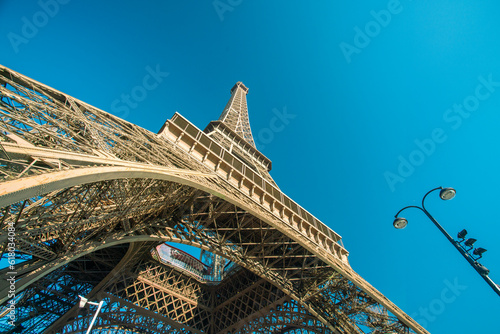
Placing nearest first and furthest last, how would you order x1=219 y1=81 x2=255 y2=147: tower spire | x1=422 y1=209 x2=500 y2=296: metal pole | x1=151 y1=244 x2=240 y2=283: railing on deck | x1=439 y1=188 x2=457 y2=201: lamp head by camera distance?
x1=422 y1=209 x2=500 y2=296: metal pole, x1=439 y1=188 x2=457 y2=201: lamp head, x1=151 y1=244 x2=240 y2=283: railing on deck, x1=219 y1=81 x2=255 y2=147: tower spire

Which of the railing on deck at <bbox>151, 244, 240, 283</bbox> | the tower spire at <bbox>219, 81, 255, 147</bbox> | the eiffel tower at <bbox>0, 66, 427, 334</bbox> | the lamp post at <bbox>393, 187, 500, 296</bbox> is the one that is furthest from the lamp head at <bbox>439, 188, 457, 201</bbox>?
the tower spire at <bbox>219, 81, 255, 147</bbox>

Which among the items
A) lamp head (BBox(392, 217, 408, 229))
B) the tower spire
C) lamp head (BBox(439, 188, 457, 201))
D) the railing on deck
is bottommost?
lamp head (BBox(392, 217, 408, 229))

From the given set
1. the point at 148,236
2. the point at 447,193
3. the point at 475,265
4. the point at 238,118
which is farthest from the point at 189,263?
the point at 475,265

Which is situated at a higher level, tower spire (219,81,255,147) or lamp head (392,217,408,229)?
tower spire (219,81,255,147)

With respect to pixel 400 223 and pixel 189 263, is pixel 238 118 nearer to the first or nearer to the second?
pixel 189 263

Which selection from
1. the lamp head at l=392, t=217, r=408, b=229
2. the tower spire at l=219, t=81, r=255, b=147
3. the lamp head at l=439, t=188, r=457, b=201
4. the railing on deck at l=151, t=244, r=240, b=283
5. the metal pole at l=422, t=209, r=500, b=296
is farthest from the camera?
the tower spire at l=219, t=81, r=255, b=147

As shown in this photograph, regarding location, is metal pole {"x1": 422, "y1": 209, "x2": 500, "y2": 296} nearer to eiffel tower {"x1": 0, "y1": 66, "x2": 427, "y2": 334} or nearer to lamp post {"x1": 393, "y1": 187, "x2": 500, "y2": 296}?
lamp post {"x1": 393, "y1": 187, "x2": 500, "y2": 296}

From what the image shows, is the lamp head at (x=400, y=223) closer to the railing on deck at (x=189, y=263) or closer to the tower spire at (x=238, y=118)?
the railing on deck at (x=189, y=263)
